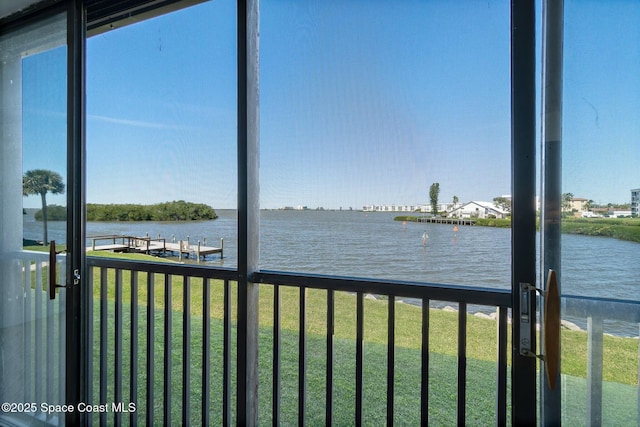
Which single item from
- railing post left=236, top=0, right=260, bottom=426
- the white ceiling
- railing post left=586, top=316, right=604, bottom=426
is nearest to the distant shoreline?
railing post left=586, top=316, right=604, bottom=426

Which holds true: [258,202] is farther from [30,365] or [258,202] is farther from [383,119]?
[30,365]

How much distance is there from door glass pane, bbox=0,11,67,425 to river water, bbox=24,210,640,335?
20 centimetres

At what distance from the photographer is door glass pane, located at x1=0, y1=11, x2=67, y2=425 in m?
1.82

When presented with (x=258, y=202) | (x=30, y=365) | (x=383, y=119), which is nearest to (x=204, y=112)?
(x=258, y=202)

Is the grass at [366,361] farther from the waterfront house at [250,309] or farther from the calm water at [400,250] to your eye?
the calm water at [400,250]

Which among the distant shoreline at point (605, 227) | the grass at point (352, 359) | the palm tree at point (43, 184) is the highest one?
the palm tree at point (43, 184)

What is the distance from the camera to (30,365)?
193 cm

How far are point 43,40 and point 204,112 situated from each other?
1077 millimetres

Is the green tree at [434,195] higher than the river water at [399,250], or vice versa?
the green tree at [434,195]

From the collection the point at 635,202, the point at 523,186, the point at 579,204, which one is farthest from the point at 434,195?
the point at 635,202

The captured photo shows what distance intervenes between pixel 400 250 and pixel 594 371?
0.69m

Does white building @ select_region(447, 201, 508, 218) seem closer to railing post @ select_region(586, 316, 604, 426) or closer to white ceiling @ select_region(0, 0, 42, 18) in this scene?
railing post @ select_region(586, 316, 604, 426)

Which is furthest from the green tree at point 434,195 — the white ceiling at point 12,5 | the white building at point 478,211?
the white ceiling at point 12,5

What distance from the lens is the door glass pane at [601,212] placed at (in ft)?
3.00
